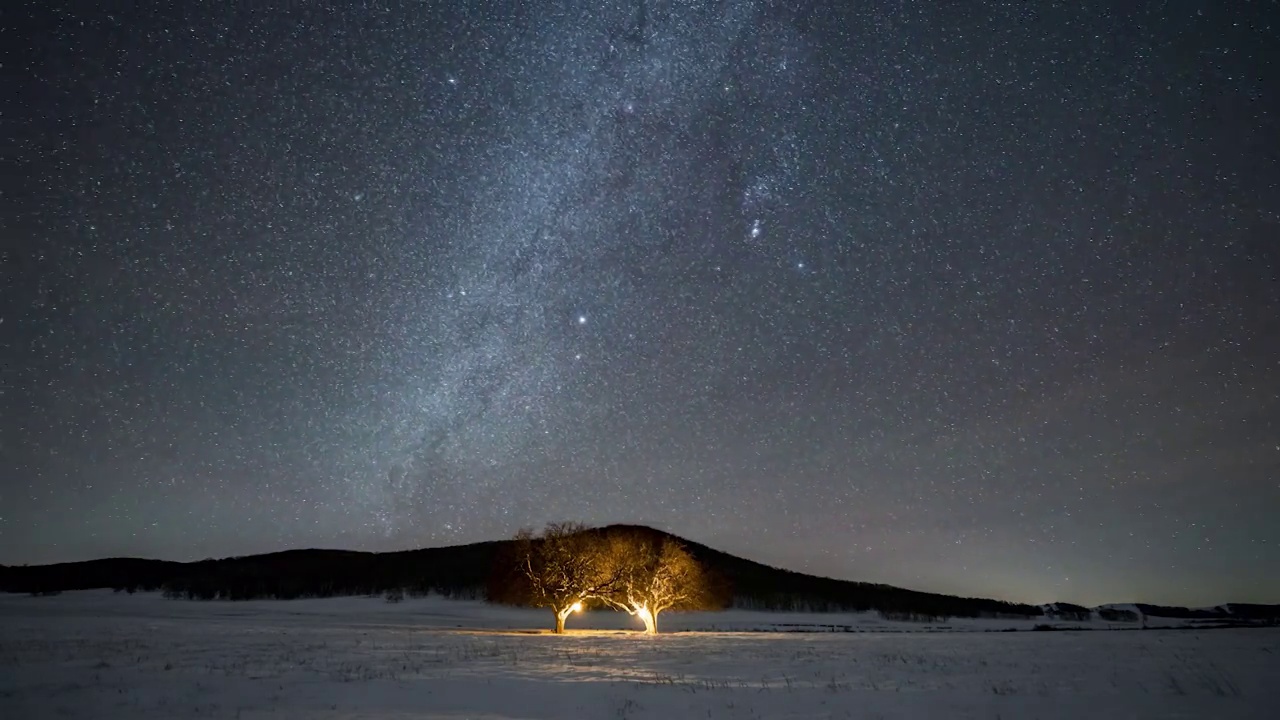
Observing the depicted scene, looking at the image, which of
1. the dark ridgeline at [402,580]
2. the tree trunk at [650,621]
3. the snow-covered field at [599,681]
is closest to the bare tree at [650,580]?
the tree trunk at [650,621]

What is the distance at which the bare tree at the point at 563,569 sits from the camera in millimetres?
47188

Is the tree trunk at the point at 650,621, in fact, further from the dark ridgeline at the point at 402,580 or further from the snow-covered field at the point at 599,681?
the dark ridgeline at the point at 402,580

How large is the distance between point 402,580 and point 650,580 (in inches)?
4154

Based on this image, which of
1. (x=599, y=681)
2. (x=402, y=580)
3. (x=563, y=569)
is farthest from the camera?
(x=402, y=580)

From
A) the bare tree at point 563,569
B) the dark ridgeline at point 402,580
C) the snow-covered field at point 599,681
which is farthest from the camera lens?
the dark ridgeline at point 402,580

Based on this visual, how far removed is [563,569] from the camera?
47250mm

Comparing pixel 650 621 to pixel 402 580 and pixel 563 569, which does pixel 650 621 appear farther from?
pixel 402 580

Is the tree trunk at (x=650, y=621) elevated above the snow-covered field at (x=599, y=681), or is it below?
above

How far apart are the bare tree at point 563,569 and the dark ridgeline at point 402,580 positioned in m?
57.9

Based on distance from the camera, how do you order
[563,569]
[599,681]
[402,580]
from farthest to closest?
1. [402,580]
2. [563,569]
3. [599,681]

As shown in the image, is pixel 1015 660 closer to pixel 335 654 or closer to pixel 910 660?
pixel 910 660

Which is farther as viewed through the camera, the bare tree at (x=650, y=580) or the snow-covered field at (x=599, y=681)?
the bare tree at (x=650, y=580)

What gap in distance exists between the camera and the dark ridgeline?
386ft

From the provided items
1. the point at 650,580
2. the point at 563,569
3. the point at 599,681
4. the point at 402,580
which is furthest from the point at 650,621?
the point at 402,580
